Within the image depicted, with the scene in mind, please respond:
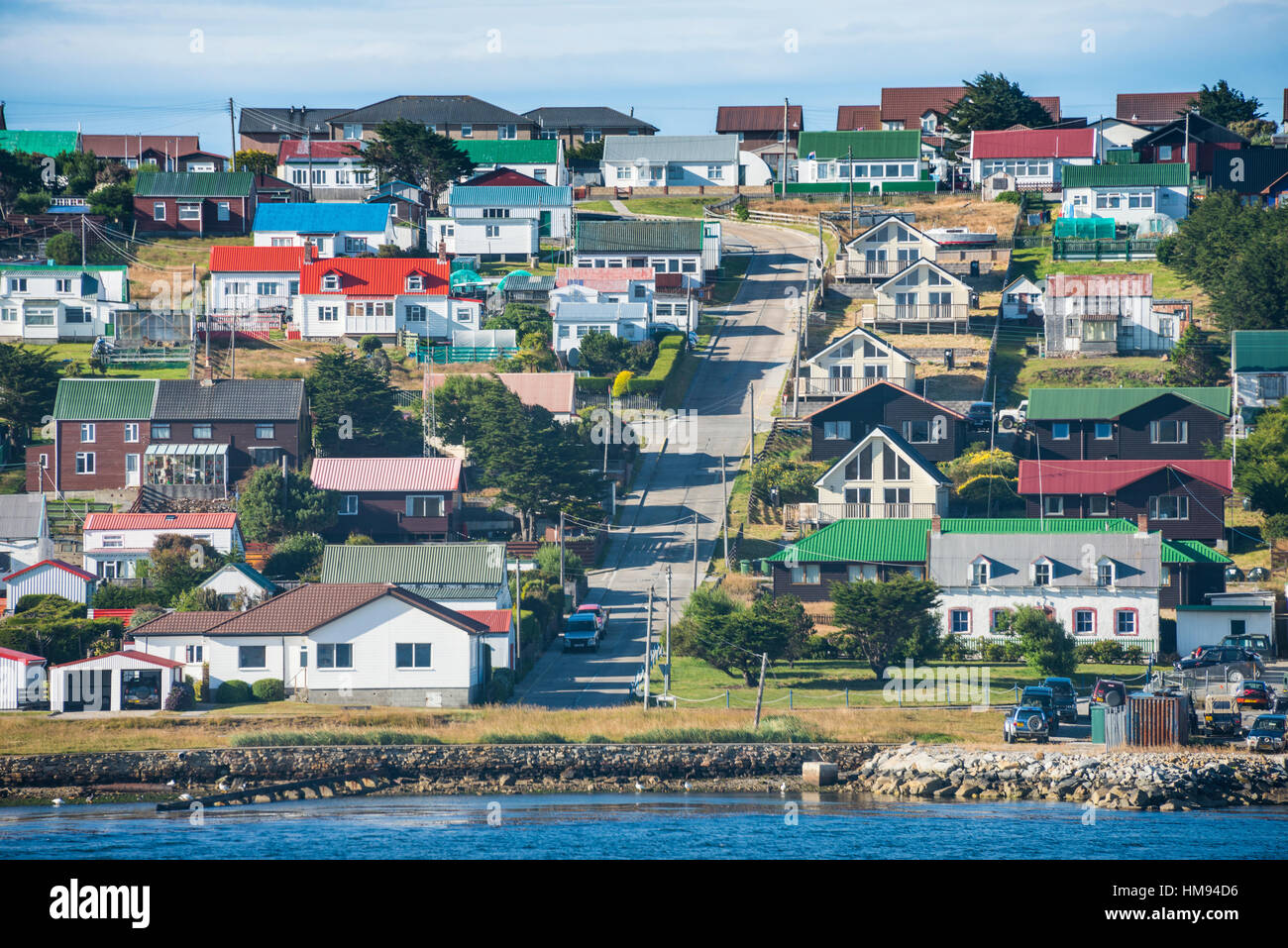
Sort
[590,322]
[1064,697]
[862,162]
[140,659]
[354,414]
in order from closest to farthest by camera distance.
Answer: [140,659] → [1064,697] → [354,414] → [590,322] → [862,162]

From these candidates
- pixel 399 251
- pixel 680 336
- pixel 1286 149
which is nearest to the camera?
pixel 680 336

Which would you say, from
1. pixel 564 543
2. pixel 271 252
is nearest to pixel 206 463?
pixel 564 543

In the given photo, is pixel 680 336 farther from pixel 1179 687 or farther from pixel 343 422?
pixel 1179 687

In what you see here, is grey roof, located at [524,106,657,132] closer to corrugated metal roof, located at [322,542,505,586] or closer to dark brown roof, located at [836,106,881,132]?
dark brown roof, located at [836,106,881,132]

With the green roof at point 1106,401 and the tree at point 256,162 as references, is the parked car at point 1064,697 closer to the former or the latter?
the green roof at point 1106,401

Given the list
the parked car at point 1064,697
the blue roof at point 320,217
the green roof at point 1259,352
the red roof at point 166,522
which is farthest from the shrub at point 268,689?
the blue roof at point 320,217

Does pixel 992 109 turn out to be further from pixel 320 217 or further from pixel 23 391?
pixel 23 391

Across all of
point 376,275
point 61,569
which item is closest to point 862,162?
point 376,275
